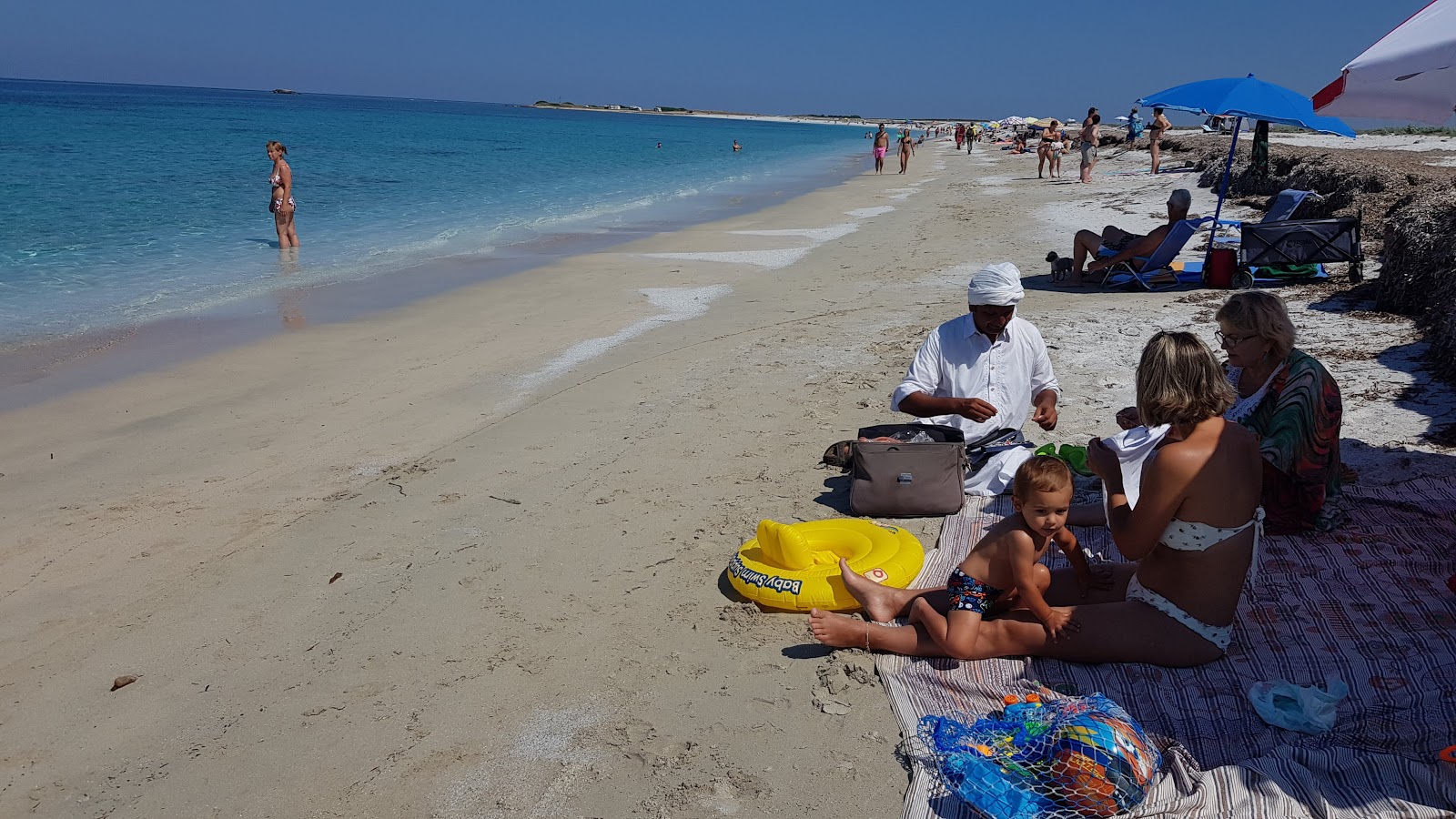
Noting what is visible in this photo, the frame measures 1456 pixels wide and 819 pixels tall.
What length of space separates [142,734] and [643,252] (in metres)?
12.3

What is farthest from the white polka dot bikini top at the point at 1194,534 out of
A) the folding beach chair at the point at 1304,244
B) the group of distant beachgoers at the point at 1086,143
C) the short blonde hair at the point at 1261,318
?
the group of distant beachgoers at the point at 1086,143

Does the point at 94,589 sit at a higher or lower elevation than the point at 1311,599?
lower

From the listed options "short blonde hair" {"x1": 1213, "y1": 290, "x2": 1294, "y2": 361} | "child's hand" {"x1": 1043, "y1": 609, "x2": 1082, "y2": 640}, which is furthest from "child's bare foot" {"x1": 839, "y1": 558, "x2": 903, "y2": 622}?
"short blonde hair" {"x1": 1213, "y1": 290, "x2": 1294, "y2": 361}

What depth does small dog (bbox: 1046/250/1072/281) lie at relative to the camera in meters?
10.8

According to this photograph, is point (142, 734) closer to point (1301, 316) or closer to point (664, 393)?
point (664, 393)

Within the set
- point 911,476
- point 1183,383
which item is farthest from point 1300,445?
point 911,476

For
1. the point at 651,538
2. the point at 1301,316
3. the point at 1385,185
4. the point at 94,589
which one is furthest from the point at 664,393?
the point at 1385,185

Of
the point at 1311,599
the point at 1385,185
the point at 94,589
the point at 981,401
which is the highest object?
the point at 1385,185

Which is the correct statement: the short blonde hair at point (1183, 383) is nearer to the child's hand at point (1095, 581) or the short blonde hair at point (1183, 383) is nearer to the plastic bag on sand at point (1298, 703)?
the child's hand at point (1095, 581)

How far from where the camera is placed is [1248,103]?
9578 mm

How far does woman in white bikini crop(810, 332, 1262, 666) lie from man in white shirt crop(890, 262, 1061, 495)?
4.56 feet

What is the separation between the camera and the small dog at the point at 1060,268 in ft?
35.6

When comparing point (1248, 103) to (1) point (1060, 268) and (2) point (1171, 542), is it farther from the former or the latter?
(2) point (1171, 542)

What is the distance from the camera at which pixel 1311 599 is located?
389 centimetres
